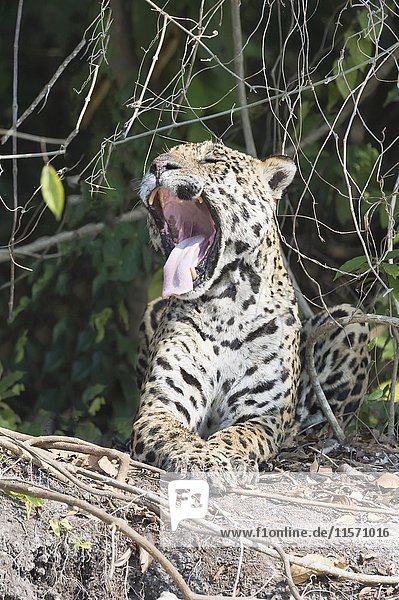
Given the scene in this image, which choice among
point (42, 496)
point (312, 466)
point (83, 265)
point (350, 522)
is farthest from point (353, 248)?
point (42, 496)

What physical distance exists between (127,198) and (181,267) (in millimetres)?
2867

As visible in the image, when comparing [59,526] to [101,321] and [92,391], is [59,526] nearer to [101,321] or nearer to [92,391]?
[92,391]

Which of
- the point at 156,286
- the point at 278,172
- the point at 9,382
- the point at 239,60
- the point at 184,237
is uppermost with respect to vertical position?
the point at 239,60

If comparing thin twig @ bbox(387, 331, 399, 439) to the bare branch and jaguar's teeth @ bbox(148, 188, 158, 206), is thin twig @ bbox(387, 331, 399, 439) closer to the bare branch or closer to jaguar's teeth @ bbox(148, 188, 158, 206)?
the bare branch

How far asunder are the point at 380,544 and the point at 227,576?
0.62 metres

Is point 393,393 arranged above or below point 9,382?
above

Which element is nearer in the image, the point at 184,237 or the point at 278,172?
the point at 184,237

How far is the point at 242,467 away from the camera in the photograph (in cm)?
514

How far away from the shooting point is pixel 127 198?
8586 millimetres

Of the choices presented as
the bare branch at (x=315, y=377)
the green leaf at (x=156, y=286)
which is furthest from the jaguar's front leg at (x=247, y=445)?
the green leaf at (x=156, y=286)

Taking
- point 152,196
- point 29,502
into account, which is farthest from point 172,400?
point 29,502

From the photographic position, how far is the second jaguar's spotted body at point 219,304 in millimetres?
5844

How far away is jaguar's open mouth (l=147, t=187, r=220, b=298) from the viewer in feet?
19.0

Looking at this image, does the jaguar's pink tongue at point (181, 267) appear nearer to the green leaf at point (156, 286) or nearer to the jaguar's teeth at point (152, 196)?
the jaguar's teeth at point (152, 196)
